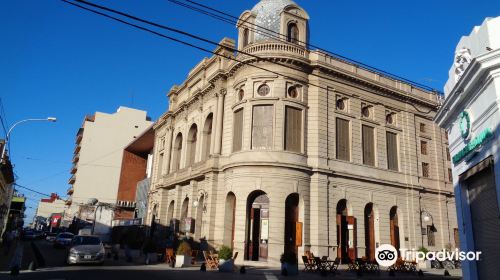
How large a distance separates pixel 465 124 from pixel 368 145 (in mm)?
18977

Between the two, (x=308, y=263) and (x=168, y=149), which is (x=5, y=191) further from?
(x=308, y=263)

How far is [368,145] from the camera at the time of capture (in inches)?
1239

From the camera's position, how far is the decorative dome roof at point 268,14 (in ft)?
105

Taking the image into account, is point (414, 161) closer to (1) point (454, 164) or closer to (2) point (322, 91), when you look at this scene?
(2) point (322, 91)

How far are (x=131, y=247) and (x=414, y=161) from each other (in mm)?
23705

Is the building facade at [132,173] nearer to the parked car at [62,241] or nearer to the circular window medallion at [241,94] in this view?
the parked car at [62,241]

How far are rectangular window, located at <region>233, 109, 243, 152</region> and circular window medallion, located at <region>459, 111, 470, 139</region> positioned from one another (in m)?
17.2

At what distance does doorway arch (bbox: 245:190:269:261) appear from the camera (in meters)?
26.0

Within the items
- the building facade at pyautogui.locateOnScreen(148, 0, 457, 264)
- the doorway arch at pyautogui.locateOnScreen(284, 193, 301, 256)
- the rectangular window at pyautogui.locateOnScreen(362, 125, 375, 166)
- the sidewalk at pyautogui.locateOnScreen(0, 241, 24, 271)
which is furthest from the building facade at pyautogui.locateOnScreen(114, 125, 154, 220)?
the doorway arch at pyautogui.locateOnScreen(284, 193, 301, 256)

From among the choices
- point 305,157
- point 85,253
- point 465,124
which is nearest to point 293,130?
point 305,157

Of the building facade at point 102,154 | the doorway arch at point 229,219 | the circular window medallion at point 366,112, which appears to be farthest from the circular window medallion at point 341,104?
the building facade at point 102,154

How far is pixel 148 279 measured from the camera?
49.0 ft

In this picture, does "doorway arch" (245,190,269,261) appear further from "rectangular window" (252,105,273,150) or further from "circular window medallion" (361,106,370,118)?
"circular window medallion" (361,106,370,118)

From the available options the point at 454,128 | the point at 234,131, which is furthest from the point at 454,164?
the point at 234,131
